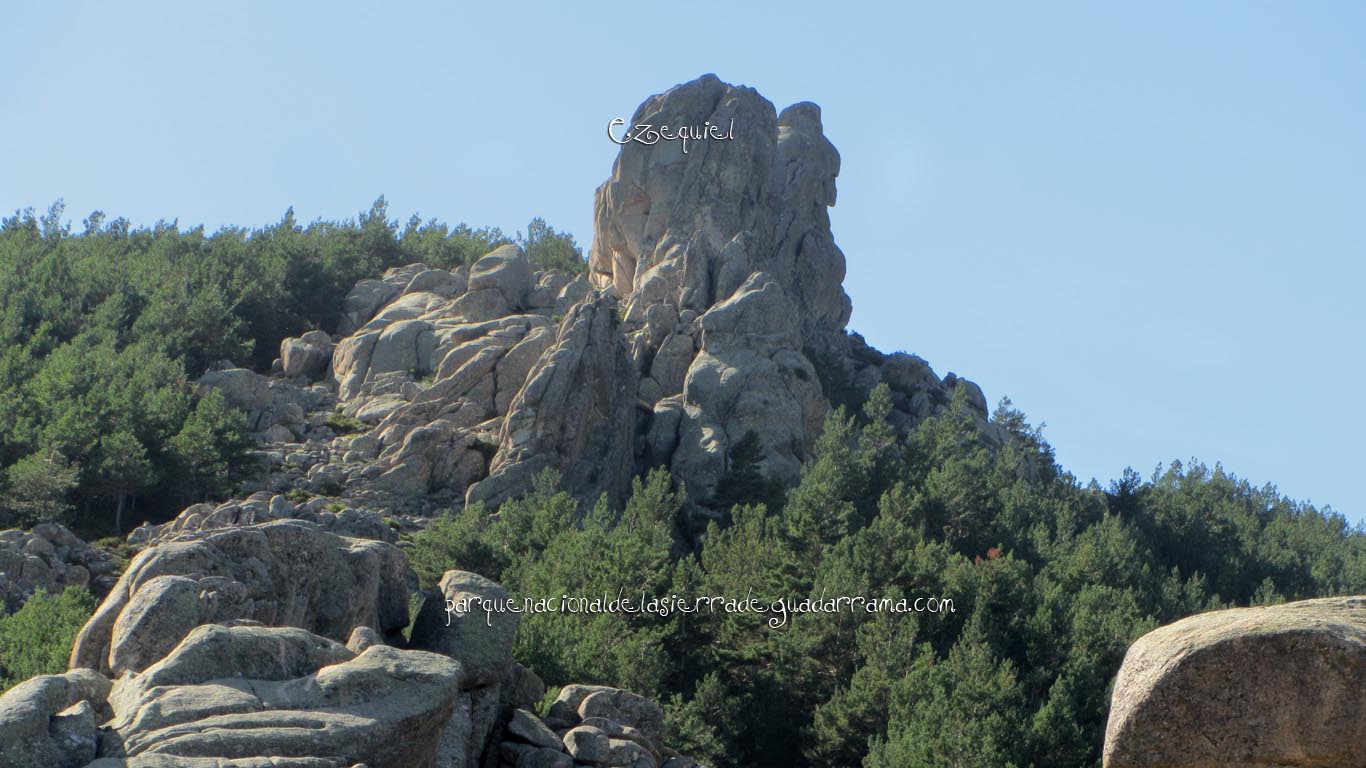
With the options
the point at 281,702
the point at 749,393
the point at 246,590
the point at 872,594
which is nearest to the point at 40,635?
the point at 246,590

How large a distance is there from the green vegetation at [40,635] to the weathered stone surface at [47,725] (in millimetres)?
10307

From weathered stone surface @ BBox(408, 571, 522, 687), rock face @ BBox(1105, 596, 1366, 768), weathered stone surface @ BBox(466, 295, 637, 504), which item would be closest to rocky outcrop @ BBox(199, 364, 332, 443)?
weathered stone surface @ BBox(466, 295, 637, 504)

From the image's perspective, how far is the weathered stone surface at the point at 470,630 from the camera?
2836 cm

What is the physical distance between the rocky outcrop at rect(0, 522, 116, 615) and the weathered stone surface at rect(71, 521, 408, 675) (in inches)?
611

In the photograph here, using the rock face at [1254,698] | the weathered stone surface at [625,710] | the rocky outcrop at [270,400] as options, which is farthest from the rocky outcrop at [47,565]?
the rock face at [1254,698]

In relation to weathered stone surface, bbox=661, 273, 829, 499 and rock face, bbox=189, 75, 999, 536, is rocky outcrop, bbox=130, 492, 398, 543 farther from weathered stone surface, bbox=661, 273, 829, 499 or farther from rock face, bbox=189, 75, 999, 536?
weathered stone surface, bbox=661, 273, 829, 499

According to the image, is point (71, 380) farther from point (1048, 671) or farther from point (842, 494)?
point (1048, 671)

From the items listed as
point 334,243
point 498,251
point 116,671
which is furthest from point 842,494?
point 334,243

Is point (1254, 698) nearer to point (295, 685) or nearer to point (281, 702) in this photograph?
point (281, 702)

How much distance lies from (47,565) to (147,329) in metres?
37.0

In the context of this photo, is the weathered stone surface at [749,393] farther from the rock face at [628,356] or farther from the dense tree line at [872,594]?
the dense tree line at [872,594]

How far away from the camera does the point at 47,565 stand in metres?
45.2

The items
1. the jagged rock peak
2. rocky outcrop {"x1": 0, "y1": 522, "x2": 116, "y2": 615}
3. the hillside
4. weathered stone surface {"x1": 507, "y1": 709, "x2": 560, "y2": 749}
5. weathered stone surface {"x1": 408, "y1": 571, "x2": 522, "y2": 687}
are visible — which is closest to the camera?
the hillside

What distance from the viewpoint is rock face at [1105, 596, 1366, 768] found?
38.7ft
